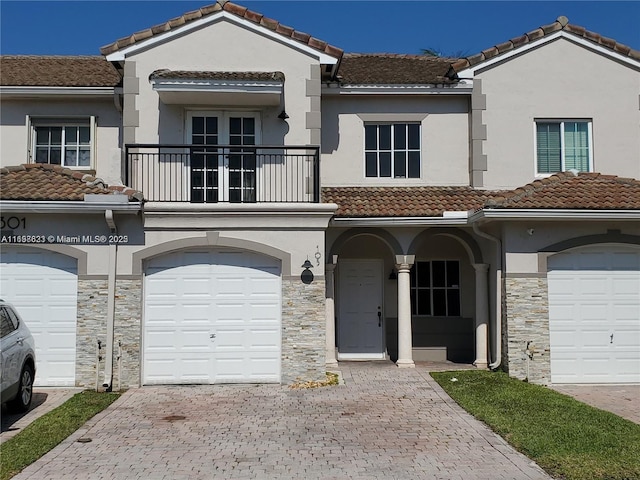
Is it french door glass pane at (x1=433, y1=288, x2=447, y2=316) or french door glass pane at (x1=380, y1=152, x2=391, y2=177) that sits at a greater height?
french door glass pane at (x1=380, y1=152, x2=391, y2=177)

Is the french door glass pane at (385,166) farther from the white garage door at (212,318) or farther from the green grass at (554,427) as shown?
the green grass at (554,427)

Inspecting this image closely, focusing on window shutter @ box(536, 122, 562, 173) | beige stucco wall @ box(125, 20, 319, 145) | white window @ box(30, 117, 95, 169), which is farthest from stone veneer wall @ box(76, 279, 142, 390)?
window shutter @ box(536, 122, 562, 173)

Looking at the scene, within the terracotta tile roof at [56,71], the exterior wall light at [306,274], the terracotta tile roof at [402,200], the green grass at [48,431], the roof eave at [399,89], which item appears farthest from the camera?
the roof eave at [399,89]

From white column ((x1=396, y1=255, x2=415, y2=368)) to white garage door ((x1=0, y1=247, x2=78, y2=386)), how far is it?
682 centimetres

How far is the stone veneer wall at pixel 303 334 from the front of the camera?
12453mm

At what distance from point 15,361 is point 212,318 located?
151 inches

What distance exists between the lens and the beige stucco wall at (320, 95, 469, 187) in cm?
1555

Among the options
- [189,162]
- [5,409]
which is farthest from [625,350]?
[5,409]

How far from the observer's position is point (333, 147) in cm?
1555

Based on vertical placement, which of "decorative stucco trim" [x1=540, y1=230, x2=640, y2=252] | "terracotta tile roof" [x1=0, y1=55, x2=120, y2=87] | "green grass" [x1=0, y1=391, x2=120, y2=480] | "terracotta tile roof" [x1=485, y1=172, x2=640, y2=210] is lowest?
"green grass" [x1=0, y1=391, x2=120, y2=480]

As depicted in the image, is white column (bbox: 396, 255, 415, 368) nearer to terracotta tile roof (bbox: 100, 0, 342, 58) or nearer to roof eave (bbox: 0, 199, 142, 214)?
terracotta tile roof (bbox: 100, 0, 342, 58)

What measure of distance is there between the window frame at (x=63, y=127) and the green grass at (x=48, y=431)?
6162 millimetres

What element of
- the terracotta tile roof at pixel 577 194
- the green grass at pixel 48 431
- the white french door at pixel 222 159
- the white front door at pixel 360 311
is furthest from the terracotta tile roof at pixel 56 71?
the terracotta tile roof at pixel 577 194

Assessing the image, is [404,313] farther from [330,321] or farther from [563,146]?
[563,146]
